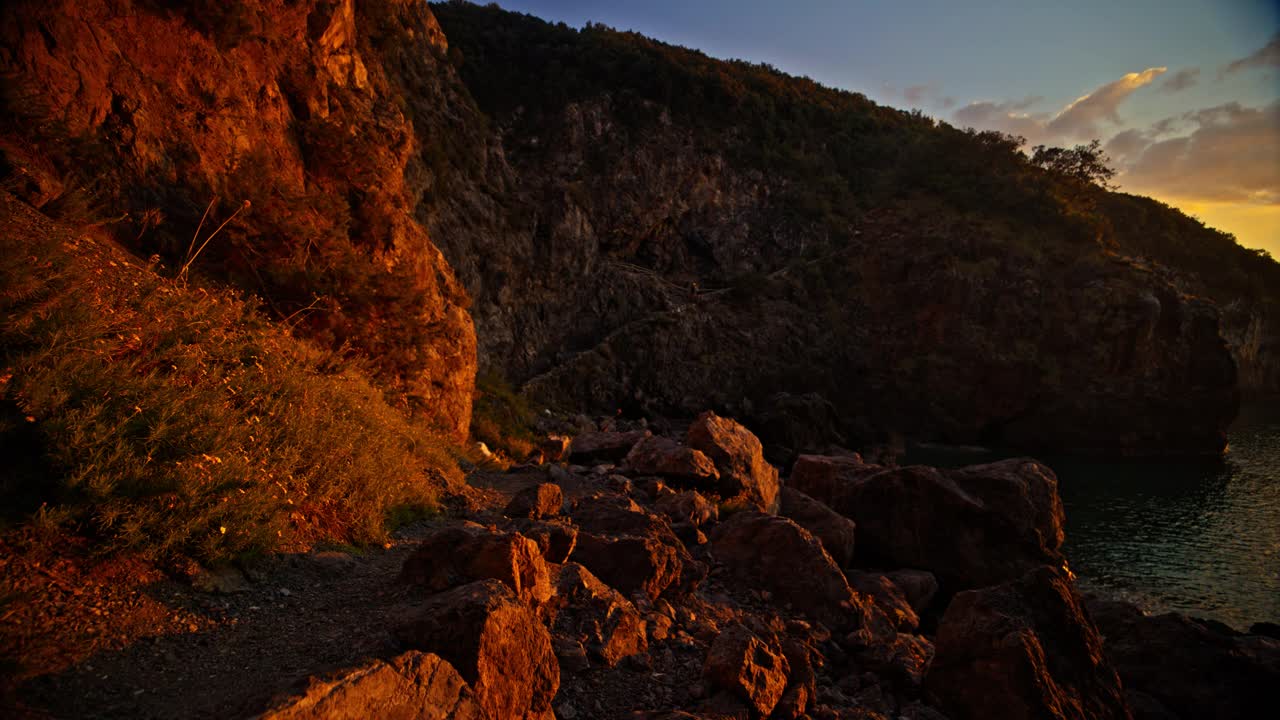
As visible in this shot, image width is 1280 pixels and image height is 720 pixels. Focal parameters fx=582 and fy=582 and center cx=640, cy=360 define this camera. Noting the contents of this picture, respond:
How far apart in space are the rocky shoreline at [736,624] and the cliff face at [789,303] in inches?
714

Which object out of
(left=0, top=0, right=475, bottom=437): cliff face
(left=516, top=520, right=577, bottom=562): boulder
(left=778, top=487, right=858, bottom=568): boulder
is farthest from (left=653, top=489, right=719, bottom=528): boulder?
(left=0, top=0, right=475, bottom=437): cliff face

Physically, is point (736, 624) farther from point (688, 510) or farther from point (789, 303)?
point (789, 303)

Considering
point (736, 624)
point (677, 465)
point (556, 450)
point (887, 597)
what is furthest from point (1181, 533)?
point (736, 624)

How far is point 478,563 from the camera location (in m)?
3.65

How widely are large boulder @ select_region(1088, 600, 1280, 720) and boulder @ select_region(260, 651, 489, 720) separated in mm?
8902

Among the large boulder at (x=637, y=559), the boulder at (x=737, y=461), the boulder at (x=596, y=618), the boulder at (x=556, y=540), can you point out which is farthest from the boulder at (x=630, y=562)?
the boulder at (x=737, y=461)

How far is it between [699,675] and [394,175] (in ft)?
33.4

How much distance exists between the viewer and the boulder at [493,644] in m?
2.73

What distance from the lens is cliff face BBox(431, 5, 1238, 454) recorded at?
1244 inches

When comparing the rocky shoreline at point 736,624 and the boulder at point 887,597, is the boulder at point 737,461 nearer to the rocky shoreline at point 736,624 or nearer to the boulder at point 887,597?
the rocky shoreline at point 736,624

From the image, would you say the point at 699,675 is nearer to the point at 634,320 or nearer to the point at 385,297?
the point at 385,297

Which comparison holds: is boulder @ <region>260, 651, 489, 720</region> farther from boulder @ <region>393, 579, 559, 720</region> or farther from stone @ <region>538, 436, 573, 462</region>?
stone @ <region>538, 436, 573, 462</region>

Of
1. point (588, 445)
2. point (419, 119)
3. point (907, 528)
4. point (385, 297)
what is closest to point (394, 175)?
point (385, 297)

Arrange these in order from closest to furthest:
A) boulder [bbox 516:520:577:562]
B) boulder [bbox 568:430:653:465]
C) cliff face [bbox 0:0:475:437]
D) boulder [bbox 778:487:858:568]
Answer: boulder [bbox 516:520:577:562] → cliff face [bbox 0:0:475:437] → boulder [bbox 778:487:858:568] → boulder [bbox 568:430:653:465]
